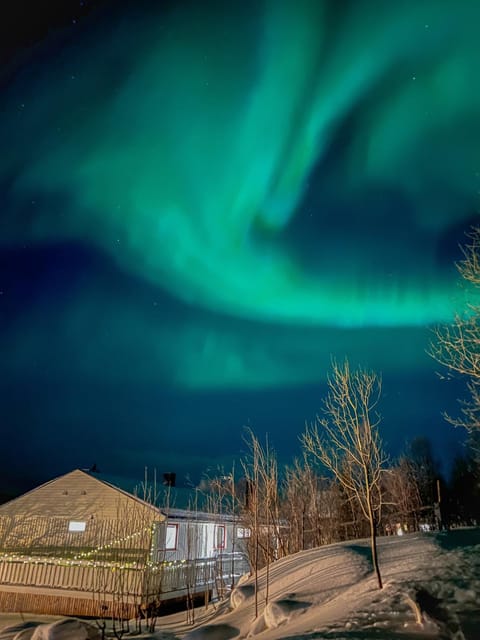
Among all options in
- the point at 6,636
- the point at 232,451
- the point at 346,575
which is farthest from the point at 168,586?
the point at 232,451

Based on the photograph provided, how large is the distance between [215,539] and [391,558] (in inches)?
628

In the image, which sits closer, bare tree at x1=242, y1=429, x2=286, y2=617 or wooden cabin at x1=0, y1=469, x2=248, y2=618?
bare tree at x1=242, y1=429, x2=286, y2=617

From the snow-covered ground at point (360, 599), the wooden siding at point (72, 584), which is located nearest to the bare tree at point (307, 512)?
the wooden siding at point (72, 584)

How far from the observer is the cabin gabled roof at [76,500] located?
22141mm

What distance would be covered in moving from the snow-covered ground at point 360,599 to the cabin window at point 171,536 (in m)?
6.05

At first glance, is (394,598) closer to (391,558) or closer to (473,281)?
(391,558)

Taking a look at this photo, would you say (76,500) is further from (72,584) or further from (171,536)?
(171,536)

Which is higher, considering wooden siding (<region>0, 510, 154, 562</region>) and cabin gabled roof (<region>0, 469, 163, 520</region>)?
cabin gabled roof (<region>0, 469, 163, 520</region>)

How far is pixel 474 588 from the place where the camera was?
25.5ft

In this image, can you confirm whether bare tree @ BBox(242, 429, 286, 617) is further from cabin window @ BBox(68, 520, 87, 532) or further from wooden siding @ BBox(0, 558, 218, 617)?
cabin window @ BBox(68, 520, 87, 532)

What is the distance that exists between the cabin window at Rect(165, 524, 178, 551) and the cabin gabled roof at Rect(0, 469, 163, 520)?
5.73 ft

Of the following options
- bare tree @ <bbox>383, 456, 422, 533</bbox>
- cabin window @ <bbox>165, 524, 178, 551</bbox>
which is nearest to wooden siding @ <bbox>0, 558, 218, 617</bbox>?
cabin window @ <bbox>165, 524, 178, 551</bbox>

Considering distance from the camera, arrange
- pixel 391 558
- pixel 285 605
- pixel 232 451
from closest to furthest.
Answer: pixel 285 605 < pixel 391 558 < pixel 232 451

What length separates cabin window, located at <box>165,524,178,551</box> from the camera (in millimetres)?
21355
